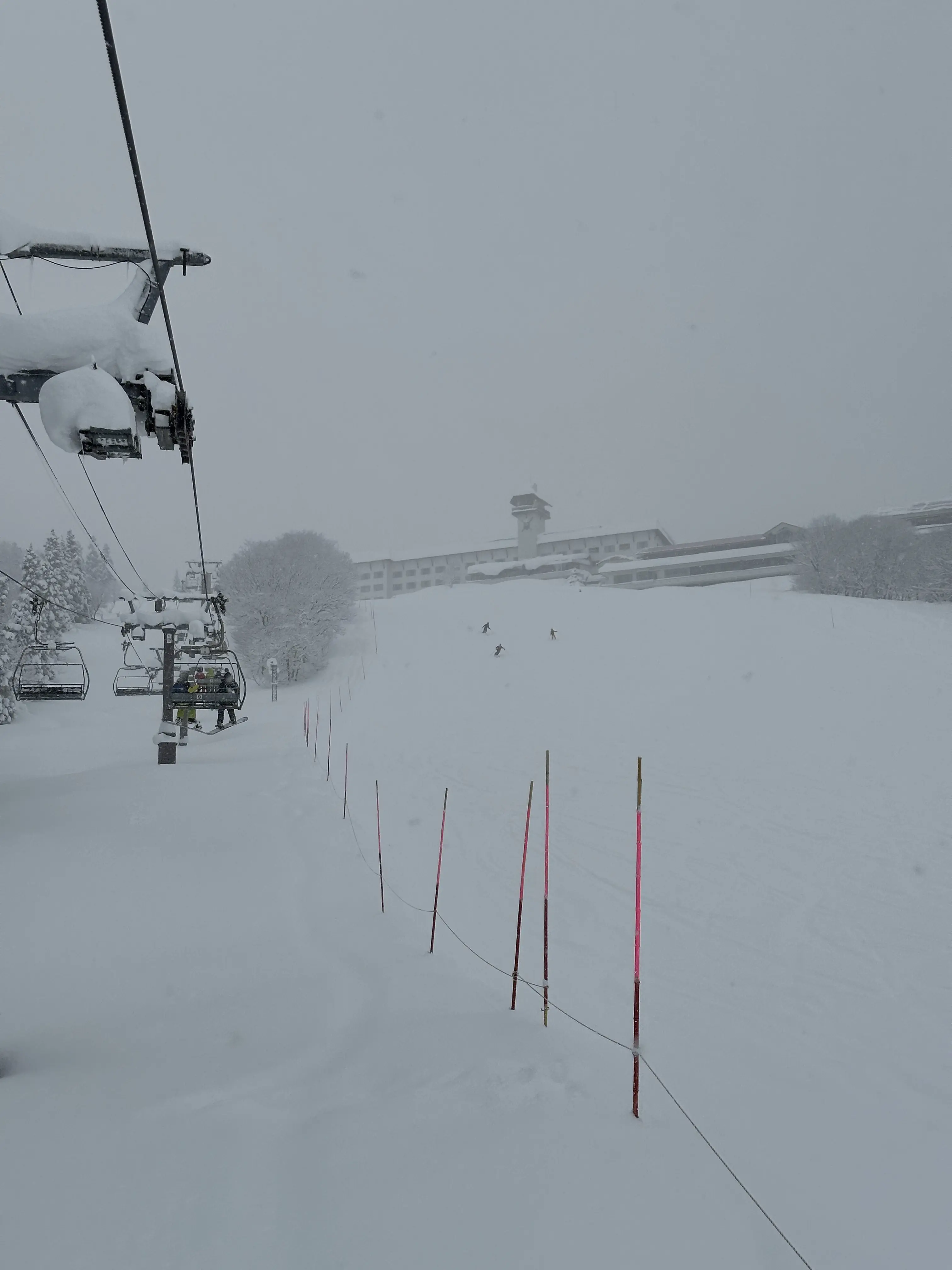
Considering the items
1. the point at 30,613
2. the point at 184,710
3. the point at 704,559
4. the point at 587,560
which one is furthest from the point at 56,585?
the point at 704,559

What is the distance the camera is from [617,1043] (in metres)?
5.54

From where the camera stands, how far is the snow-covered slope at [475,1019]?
11.1 feet

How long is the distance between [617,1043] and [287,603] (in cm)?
4307

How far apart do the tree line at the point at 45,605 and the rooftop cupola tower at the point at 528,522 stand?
2122 inches

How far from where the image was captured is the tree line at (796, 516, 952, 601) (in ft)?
171

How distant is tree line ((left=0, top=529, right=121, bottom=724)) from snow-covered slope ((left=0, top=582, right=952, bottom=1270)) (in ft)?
37.4

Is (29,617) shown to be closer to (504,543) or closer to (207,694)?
(207,694)

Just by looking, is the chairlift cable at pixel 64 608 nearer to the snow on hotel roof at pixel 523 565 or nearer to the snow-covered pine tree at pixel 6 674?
the snow-covered pine tree at pixel 6 674

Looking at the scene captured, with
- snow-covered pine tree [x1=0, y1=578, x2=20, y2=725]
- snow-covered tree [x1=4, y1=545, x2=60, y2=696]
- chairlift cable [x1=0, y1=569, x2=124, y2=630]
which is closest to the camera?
chairlift cable [x1=0, y1=569, x2=124, y2=630]

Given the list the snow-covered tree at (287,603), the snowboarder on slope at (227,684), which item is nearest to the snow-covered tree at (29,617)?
the snow-covered tree at (287,603)

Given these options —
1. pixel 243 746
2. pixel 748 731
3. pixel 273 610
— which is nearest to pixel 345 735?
pixel 243 746

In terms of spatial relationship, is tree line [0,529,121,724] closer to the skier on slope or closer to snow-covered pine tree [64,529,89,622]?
snow-covered pine tree [64,529,89,622]

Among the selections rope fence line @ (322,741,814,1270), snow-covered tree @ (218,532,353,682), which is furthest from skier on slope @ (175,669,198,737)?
snow-covered tree @ (218,532,353,682)

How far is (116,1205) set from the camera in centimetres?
340
